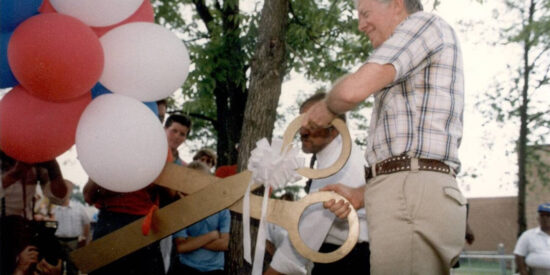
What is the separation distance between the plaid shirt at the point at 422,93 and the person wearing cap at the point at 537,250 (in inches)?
177

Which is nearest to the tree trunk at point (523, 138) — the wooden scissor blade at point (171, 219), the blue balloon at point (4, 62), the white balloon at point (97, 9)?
the wooden scissor blade at point (171, 219)

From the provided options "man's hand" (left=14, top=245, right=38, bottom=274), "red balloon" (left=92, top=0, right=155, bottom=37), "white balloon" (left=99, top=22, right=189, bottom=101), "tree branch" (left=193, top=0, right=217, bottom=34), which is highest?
"tree branch" (left=193, top=0, right=217, bottom=34)

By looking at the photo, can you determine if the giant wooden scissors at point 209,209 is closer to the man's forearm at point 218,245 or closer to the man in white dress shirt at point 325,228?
the man in white dress shirt at point 325,228

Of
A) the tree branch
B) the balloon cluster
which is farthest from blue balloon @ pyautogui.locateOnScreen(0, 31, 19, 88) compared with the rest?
the tree branch

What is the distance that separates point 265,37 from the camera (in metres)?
3.16

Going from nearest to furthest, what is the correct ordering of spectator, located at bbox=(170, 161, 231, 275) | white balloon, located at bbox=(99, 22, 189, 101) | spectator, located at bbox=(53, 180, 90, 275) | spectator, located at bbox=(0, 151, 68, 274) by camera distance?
white balloon, located at bbox=(99, 22, 189, 101) → spectator, located at bbox=(0, 151, 68, 274) → spectator, located at bbox=(170, 161, 231, 275) → spectator, located at bbox=(53, 180, 90, 275)

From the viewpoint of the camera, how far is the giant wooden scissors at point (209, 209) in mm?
1739

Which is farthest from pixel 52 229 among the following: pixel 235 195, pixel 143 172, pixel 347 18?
pixel 347 18

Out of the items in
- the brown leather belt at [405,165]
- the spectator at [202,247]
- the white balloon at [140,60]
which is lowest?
the spectator at [202,247]

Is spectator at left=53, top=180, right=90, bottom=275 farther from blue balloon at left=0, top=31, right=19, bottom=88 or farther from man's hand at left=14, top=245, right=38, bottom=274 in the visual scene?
blue balloon at left=0, top=31, right=19, bottom=88

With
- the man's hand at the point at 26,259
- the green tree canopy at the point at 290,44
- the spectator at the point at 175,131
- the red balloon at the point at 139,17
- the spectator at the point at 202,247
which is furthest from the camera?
the green tree canopy at the point at 290,44

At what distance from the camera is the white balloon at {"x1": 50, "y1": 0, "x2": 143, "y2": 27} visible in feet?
5.92

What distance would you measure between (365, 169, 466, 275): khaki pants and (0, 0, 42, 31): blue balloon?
1454 millimetres

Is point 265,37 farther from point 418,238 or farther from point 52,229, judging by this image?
point 418,238
